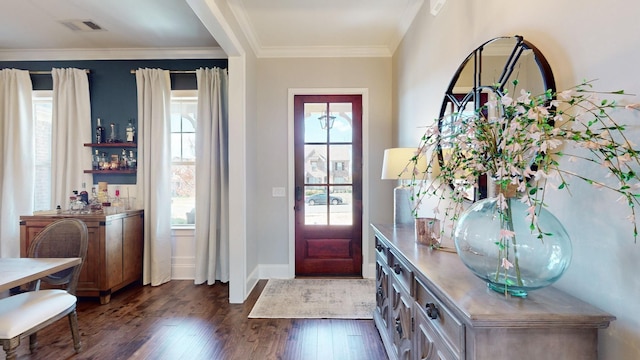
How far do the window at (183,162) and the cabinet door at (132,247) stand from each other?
0.44 m

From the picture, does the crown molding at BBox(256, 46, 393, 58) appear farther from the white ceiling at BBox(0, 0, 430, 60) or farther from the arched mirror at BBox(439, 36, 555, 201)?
the arched mirror at BBox(439, 36, 555, 201)

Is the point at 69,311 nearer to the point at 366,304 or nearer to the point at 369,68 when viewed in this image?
the point at 366,304

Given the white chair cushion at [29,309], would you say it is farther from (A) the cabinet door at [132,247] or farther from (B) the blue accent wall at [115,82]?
(B) the blue accent wall at [115,82]

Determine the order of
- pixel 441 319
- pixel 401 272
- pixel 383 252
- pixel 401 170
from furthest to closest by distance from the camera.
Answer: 1. pixel 401 170
2. pixel 383 252
3. pixel 401 272
4. pixel 441 319

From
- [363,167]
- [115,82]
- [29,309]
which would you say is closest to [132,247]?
[29,309]

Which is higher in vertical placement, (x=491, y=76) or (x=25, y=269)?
(x=491, y=76)

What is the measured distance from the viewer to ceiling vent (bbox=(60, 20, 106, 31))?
10.1 feet

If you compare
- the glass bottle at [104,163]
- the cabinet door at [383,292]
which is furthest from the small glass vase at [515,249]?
the glass bottle at [104,163]

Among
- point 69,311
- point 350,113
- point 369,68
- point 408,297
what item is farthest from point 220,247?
point 369,68

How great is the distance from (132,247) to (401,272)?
314 centimetres

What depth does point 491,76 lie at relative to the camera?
5.13 feet

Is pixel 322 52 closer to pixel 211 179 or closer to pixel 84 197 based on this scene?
pixel 211 179

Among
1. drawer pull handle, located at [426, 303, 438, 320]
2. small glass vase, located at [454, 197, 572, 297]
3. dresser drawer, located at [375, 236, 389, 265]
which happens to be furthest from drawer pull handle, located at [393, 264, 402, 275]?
small glass vase, located at [454, 197, 572, 297]

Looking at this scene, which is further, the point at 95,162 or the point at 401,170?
the point at 95,162
